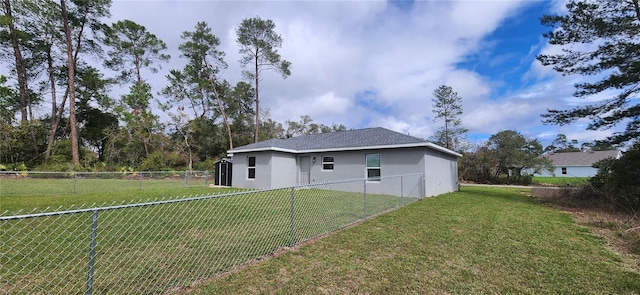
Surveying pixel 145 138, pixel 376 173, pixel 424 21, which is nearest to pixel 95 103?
pixel 145 138

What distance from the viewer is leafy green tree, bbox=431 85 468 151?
28719 mm

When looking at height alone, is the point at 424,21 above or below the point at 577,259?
above

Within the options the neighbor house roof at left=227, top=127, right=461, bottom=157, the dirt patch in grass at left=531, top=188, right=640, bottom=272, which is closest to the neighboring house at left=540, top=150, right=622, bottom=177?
the dirt patch in grass at left=531, top=188, right=640, bottom=272

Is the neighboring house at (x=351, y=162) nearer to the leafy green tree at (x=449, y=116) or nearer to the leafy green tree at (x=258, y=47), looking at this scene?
the leafy green tree at (x=258, y=47)

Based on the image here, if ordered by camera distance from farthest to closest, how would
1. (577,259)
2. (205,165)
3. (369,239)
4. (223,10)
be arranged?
(205,165)
(223,10)
(369,239)
(577,259)

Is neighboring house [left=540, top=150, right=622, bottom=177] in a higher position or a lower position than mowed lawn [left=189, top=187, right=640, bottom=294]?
higher

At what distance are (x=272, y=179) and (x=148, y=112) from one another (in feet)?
63.5

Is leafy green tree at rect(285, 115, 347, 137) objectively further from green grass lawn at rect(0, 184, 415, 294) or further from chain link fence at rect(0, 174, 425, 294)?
green grass lawn at rect(0, 184, 415, 294)

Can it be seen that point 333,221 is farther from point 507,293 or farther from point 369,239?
point 507,293

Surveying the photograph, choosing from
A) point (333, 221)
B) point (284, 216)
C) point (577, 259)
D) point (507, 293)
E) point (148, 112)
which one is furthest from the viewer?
point (148, 112)

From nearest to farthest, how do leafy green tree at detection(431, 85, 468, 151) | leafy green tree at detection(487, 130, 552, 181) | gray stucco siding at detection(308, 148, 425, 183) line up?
gray stucco siding at detection(308, 148, 425, 183), leafy green tree at detection(487, 130, 552, 181), leafy green tree at detection(431, 85, 468, 151)

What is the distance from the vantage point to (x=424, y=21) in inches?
404

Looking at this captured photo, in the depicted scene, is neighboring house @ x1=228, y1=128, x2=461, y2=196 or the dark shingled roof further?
the dark shingled roof

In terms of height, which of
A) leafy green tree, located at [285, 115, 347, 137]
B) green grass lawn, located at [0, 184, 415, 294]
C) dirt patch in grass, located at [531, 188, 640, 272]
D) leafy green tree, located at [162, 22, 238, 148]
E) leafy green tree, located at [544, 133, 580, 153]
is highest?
leafy green tree, located at [162, 22, 238, 148]
